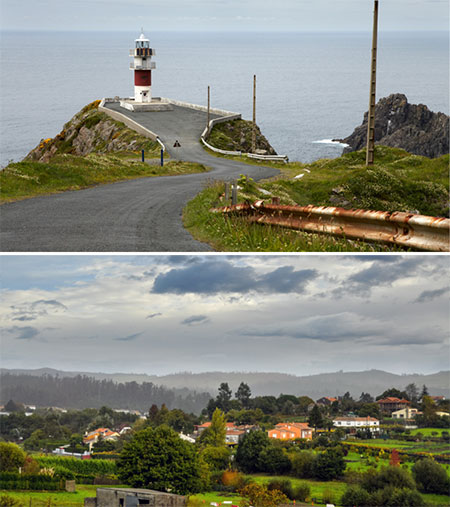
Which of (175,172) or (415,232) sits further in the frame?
(175,172)

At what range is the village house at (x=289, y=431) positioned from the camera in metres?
13.4

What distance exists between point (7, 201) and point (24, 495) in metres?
11.8

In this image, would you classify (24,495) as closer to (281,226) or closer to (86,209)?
(281,226)

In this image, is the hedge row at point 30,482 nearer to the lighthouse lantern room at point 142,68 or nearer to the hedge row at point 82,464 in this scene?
the hedge row at point 82,464

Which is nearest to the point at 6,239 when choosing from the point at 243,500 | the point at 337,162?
the point at 243,500

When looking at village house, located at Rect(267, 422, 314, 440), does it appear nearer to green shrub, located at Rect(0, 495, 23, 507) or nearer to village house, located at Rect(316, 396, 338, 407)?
village house, located at Rect(316, 396, 338, 407)

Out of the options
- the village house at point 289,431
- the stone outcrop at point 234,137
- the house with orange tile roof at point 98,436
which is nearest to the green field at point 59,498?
the house with orange tile roof at point 98,436

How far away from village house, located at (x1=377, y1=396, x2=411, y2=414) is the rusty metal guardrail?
4.72m

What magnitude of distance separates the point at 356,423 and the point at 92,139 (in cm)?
7966

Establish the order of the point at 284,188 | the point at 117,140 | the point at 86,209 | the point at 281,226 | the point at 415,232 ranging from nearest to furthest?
the point at 415,232
the point at 281,226
the point at 86,209
the point at 284,188
the point at 117,140

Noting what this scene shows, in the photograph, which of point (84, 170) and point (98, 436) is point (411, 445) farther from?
point (84, 170)

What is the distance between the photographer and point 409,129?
→ 381 feet

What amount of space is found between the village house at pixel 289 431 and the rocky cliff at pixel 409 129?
9898 centimetres

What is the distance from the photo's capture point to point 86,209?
19.7 meters
